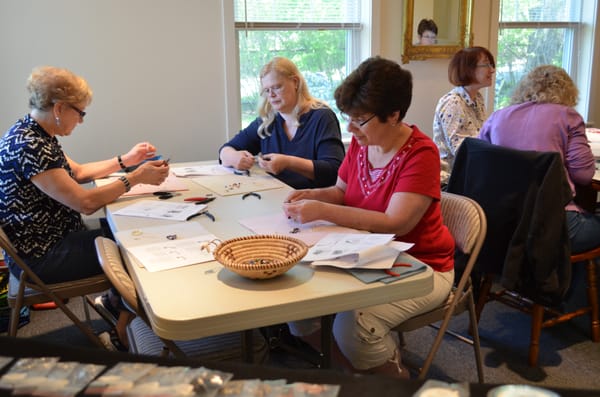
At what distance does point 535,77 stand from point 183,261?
6.58 ft

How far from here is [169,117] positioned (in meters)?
3.47

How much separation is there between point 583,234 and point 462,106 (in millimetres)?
1032

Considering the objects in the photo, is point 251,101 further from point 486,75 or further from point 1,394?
point 1,394

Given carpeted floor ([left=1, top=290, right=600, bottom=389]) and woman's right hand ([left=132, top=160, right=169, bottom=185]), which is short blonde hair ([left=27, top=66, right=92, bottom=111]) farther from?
carpeted floor ([left=1, top=290, right=600, bottom=389])

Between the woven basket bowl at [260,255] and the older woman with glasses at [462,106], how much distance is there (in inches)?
72.3

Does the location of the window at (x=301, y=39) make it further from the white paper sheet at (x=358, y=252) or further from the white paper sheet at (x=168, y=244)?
the white paper sheet at (x=358, y=252)

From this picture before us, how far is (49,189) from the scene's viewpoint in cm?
193

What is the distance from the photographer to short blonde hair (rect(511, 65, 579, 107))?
8.36 feet

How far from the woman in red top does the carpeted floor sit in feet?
1.91

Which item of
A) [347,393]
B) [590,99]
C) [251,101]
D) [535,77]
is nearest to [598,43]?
[590,99]

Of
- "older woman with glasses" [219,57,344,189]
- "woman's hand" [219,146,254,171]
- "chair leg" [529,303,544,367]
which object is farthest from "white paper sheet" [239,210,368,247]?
"chair leg" [529,303,544,367]

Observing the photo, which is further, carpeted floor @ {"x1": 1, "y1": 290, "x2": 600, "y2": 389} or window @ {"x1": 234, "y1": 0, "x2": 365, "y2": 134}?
window @ {"x1": 234, "y1": 0, "x2": 365, "y2": 134}

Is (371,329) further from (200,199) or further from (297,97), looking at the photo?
(297,97)

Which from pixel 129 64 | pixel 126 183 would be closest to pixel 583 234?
pixel 126 183
